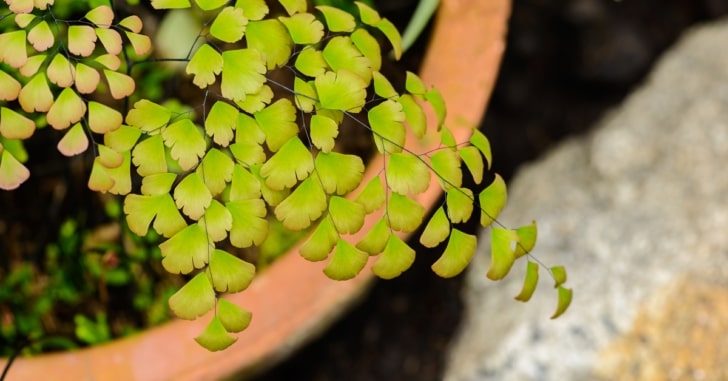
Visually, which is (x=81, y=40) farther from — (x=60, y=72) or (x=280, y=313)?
(x=280, y=313)

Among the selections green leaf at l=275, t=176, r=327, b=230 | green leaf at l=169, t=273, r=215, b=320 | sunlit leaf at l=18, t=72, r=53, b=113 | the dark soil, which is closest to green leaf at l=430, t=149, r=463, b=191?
green leaf at l=275, t=176, r=327, b=230

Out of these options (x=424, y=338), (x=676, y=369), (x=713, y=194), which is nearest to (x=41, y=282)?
(x=424, y=338)

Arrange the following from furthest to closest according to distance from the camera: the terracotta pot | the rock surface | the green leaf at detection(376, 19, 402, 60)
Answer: the rock surface, the terracotta pot, the green leaf at detection(376, 19, 402, 60)

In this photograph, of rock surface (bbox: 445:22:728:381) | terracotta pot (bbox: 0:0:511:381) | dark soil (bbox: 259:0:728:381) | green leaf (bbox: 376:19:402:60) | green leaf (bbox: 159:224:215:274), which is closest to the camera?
green leaf (bbox: 159:224:215:274)

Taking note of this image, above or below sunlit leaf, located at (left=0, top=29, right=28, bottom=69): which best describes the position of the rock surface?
below

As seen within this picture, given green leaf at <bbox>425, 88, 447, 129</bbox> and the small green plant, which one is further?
green leaf at <bbox>425, 88, 447, 129</bbox>

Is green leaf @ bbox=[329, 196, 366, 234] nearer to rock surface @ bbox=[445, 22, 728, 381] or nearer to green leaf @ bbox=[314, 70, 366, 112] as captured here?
green leaf @ bbox=[314, 70, 366, 112]

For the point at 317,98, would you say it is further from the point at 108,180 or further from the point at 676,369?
the point at 676,369
